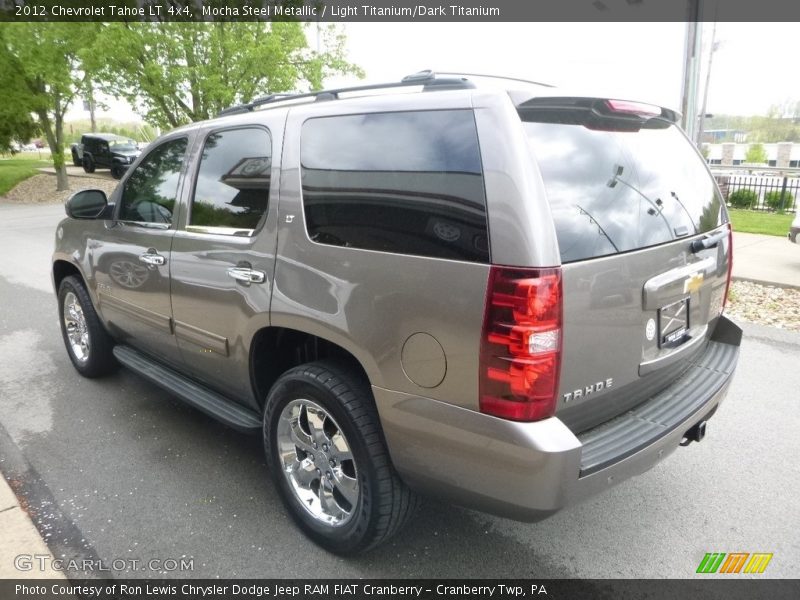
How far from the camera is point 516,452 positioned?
6.27ft

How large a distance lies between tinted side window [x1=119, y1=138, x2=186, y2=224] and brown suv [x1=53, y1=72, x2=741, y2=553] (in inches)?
12.0

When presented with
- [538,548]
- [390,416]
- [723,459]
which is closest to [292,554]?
[390,416]

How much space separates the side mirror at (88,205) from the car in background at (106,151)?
72.8ft

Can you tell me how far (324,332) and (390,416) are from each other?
46 centimetres

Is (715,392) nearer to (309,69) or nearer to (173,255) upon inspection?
(173,255)

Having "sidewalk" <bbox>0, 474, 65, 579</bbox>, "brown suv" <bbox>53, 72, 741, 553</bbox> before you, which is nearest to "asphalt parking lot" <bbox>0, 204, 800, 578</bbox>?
"sidewalk" <bbox>0, 474, 65, 579</bbox>

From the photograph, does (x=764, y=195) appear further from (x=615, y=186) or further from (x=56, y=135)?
(x=56, y=135)

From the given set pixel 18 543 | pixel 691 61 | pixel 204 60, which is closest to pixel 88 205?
pixel 18 543

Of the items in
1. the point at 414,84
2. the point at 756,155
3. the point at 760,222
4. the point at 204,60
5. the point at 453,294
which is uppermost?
the point at 204,60

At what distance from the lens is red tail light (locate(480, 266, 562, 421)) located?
6.12 feet

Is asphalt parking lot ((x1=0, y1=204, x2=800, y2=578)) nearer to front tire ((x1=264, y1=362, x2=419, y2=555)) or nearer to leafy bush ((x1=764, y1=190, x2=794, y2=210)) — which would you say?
front tire ((x1=264, y1=362, x2=419, y2=555))

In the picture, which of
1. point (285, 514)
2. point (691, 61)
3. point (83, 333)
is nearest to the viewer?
point (285, 514)

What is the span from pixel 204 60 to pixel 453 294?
599 inches

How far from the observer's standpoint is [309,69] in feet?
50.0
